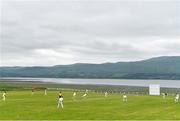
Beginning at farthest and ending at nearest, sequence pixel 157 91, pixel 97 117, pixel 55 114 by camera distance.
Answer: pixel 157 91
pixel 55 114
pixel 97 117

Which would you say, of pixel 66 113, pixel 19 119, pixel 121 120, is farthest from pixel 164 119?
pixel 19 119

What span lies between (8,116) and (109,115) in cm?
1207

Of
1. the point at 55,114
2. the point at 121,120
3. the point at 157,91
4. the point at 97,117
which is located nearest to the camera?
the point at 121,120

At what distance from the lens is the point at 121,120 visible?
38.1m

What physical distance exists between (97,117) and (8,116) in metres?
10.5

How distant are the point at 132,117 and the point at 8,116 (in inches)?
573

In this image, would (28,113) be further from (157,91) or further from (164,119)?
(157,91)

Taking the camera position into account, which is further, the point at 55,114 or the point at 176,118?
the point at 55,114

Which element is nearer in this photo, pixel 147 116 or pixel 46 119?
pixel 46 119

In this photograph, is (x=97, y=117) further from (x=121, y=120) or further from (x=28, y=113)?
(x=28, y=113)

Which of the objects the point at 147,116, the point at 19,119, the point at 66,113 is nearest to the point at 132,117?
the point at 147,116

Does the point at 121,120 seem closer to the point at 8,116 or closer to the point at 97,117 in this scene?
the point at 97,117

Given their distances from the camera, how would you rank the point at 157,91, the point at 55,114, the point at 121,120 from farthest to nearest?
the point at 157,91, the point at 55,114, the point at 121,120

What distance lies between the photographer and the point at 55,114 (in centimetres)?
4378
